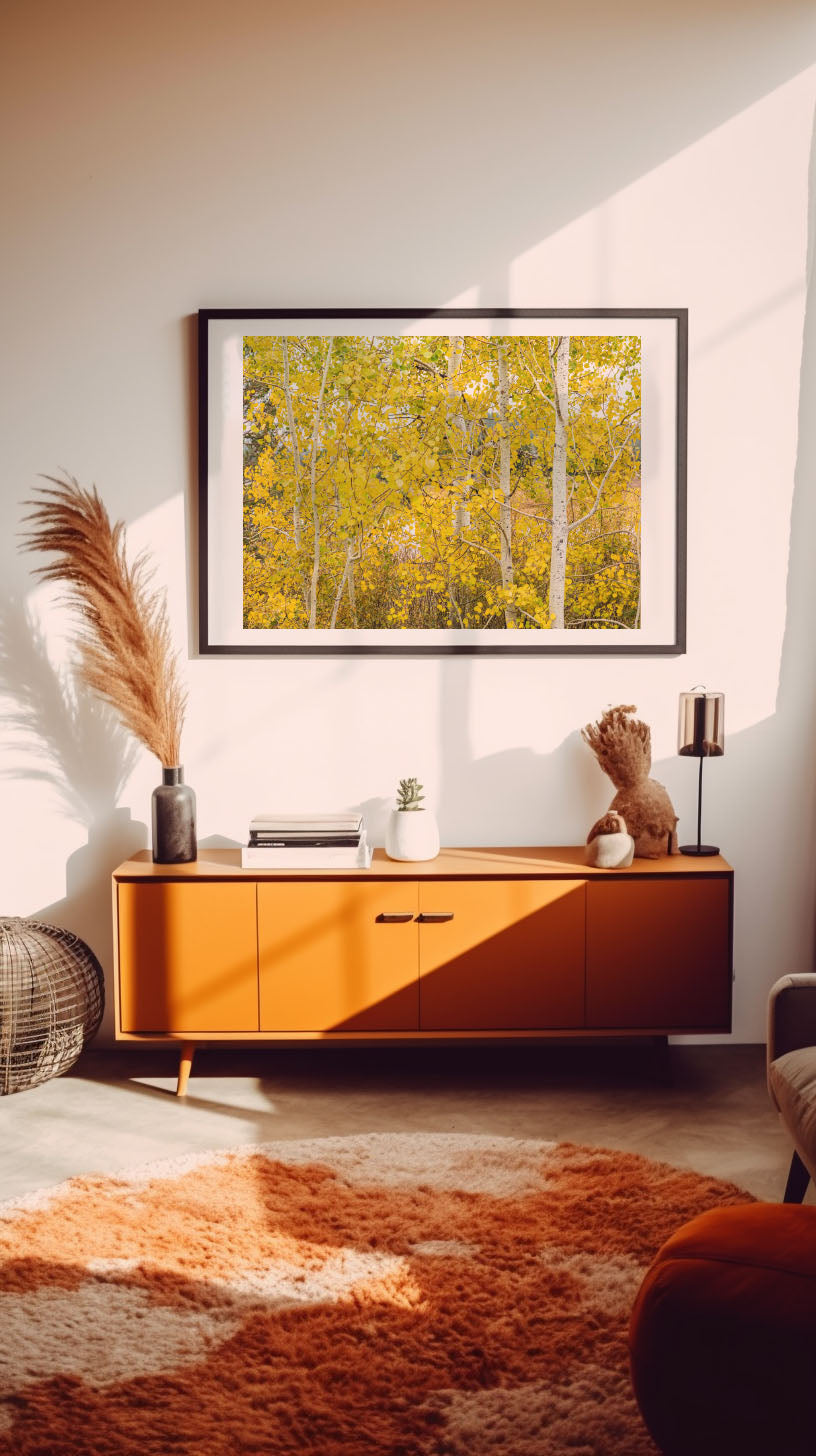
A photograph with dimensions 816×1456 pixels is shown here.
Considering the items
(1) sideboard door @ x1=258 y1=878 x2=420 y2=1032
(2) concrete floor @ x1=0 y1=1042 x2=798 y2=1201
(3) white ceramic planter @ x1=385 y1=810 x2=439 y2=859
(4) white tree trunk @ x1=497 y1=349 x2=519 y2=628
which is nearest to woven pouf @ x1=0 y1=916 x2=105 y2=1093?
(2) concrete floor @ x1=0 y1=1042 x2=798 y2=1201

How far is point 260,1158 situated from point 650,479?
2017 mm

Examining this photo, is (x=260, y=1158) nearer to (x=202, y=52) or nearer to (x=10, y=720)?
(x=10, y=720)

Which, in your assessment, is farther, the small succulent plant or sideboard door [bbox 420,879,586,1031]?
the small succulent plant

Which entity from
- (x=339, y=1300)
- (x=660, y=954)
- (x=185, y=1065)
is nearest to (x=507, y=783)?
(x=660, y=954)

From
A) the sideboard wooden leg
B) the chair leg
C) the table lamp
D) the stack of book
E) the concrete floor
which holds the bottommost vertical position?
the concrete floor

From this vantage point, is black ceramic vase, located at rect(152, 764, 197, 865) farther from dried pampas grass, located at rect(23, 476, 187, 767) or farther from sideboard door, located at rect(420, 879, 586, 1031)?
sideboard door, located at rect(420, 879, 586, 1031)

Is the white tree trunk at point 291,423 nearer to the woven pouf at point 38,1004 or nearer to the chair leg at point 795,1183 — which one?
the woven pouf at point 38,1004

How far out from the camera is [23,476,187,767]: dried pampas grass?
3.18 meters

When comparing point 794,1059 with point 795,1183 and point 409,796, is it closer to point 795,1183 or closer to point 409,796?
point 795,1183

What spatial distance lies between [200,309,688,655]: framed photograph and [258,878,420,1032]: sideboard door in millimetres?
712

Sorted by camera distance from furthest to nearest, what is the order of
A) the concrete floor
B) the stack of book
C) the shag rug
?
1. the stack of book
2. the concrete floor
3. the shag rug

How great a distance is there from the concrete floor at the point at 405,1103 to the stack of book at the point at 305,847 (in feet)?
1.91

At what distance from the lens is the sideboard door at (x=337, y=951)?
3.01 m

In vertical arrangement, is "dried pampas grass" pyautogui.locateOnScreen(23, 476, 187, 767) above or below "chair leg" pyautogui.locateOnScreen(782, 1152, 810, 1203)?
above
